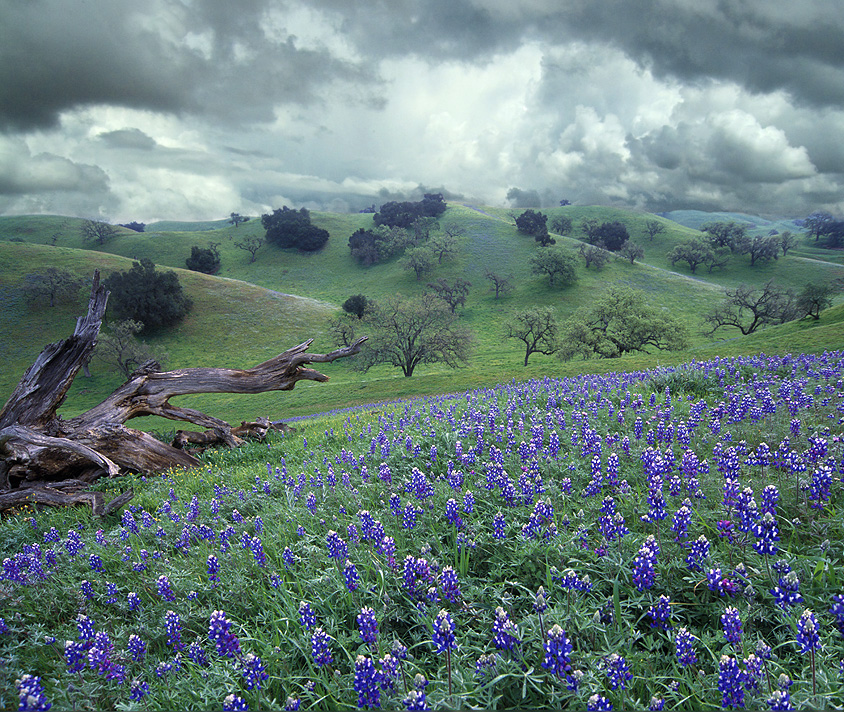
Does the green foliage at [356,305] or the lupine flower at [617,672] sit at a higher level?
the lupine flower at [617,672]

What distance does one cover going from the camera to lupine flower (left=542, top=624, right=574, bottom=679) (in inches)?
106

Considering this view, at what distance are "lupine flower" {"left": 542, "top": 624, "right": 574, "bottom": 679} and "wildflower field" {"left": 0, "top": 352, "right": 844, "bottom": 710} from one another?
0.07 feet

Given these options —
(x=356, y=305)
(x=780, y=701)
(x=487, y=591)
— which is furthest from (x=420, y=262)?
(x=780, y=701)

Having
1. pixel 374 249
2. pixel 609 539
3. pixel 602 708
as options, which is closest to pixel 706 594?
pixel 609 539

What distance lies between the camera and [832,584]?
3371 millimetres

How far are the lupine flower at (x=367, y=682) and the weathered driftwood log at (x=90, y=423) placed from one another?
316 inches

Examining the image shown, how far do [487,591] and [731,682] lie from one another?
1.94m

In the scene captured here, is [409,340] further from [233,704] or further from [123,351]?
[233,704]

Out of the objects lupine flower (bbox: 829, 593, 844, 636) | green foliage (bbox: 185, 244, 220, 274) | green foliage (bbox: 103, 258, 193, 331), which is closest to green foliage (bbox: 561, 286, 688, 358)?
lupine flower (bbox: 829, 593, 844, 636)

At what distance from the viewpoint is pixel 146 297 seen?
69.3m

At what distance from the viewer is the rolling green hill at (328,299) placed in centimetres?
3888

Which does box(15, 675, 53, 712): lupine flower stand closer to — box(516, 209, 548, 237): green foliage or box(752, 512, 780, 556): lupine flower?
box(752, 512, 780, 556): lupine flower

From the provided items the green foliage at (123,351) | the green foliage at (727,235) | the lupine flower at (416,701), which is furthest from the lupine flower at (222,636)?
the green foliage at (727,235)

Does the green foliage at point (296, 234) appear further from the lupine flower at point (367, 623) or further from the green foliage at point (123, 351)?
the lupine flower at point (367, 623)
